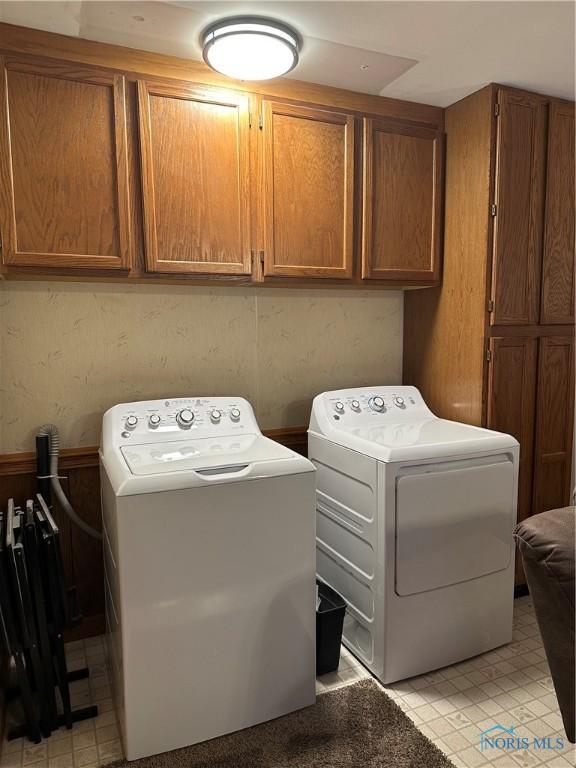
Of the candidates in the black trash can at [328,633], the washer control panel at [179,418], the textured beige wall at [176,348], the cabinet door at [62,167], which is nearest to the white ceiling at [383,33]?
the cabinet door at [62,167]

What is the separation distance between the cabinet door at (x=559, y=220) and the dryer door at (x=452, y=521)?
89 cm

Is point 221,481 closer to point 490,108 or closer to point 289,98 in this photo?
point 289,98

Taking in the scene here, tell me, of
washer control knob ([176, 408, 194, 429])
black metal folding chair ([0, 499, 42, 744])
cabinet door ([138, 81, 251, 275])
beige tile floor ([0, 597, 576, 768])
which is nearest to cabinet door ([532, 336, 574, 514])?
beige tile floor ([0, 597, 576, 768])

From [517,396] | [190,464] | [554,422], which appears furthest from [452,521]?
[190,464]

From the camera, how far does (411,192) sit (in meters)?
2.54

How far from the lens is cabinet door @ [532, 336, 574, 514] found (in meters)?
2.57

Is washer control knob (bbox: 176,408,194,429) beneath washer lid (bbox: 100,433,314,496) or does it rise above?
above

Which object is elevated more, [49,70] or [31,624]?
[49,70]

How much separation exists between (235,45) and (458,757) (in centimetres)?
250

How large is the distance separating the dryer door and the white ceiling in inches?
61.8

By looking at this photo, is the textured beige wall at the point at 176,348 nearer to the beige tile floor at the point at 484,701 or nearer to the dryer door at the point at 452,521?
the dryer door at the point at 452,521

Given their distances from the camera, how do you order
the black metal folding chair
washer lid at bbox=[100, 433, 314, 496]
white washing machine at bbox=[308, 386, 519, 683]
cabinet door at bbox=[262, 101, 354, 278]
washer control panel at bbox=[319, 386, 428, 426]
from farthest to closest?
washer control panel at bbox=[319, 386, 428, 426] → cabinet door at bbox=[262, 101, 354, 278] → white washing machine at bbox=[308, 386, 519, 683] → the black metal folding chair → washer lid at bbox=[100, 433, 314, 496]

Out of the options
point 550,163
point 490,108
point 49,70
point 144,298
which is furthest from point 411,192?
point 49,70

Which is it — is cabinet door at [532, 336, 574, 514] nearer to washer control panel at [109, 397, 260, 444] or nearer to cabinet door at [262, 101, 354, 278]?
cabinet door at [262, 101, 354, 278]
